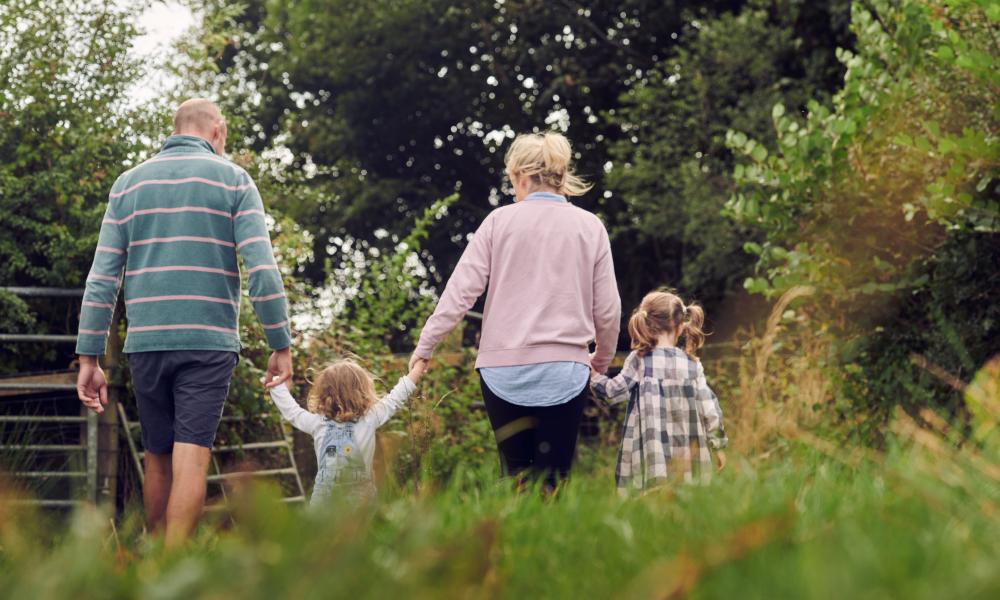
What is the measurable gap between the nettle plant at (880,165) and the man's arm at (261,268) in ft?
10.3

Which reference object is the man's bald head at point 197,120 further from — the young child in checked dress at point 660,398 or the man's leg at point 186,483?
the young child in checked dress at point 660,398

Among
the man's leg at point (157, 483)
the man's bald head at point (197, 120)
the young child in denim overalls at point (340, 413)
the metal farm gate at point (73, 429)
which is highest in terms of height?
the man's bald head at point (197, 120)

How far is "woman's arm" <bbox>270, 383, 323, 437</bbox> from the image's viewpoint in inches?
194

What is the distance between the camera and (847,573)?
4.90 ft

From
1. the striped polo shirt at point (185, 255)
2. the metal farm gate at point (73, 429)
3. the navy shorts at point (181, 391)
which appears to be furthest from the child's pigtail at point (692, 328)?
the metal farm gate at point (73, 429)

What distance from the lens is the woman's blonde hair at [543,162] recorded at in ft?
16.3

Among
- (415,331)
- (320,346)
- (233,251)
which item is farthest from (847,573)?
(415,331)

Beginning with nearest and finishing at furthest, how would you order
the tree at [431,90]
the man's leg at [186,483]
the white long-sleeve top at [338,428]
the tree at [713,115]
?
the man's leg at [186,483]
the white long-sleeve top at [338,428]
the tree at [713,115]
the tree at [431,90]

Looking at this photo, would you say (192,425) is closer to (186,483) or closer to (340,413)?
(186,483)

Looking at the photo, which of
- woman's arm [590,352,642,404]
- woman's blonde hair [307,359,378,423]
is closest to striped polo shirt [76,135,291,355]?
woman's blonde hair [307,359,378,423]

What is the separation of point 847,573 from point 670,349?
412cm

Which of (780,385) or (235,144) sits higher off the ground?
(235,144)

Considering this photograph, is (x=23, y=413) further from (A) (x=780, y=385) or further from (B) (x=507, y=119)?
(B) (x=507, y=119)

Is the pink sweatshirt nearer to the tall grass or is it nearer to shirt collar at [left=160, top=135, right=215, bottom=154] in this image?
shirt collar at [left=160, top=135, right=215, bottom=154]
